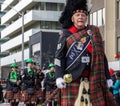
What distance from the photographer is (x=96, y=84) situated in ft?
20.5

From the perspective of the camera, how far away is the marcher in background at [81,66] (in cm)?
627

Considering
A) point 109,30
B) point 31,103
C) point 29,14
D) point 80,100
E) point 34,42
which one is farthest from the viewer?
point 29,14

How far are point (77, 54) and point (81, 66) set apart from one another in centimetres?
19

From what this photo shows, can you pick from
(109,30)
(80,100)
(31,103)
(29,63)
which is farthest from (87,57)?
(109,30)

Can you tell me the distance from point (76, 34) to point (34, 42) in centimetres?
4151

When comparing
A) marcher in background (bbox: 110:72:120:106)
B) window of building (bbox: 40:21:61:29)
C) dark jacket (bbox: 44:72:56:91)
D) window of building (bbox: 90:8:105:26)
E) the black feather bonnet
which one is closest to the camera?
the black feather bonnet

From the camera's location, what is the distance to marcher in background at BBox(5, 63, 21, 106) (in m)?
18.1

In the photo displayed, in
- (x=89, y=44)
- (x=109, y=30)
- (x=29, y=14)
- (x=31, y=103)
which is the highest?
(x=29, y=14)

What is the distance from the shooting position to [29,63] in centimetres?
1535

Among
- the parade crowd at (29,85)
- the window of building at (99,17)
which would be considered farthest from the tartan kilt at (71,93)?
the window of building at (99,17)

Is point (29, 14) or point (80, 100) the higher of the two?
point (29, 14)

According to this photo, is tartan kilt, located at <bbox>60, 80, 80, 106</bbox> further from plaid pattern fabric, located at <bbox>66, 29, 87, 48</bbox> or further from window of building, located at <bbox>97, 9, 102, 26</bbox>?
window of building, located at <bbox>97, 9, 102, 26</bbox>

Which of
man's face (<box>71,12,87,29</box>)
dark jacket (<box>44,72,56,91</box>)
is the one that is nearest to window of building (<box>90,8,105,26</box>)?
dark jacket (<box>44,72,56,91</box>)

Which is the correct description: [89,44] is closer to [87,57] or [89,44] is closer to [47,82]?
[87,57]
